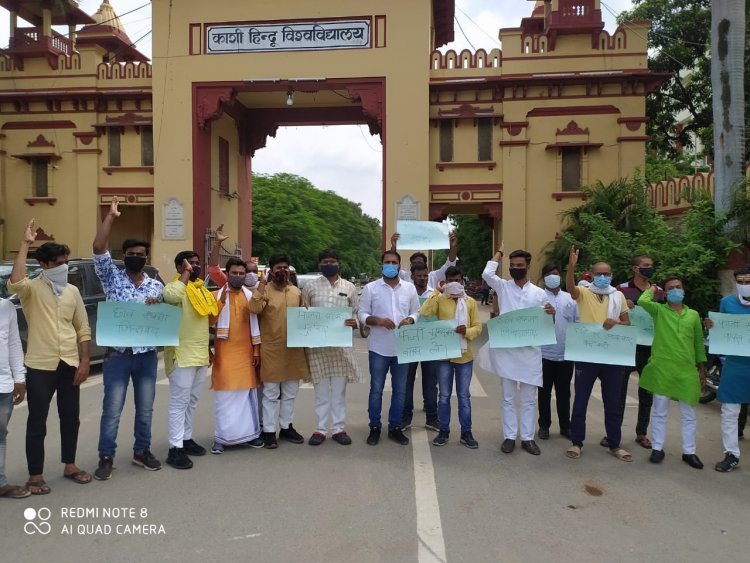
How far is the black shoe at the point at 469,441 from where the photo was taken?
5.62 metres

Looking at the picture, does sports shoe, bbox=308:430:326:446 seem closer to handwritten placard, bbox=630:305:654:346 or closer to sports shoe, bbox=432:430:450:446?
sports shoe, bbox=432:430:450:446

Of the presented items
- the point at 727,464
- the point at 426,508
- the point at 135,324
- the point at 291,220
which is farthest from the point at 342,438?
the point at 291,220

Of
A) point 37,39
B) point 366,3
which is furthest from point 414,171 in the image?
point 37,39

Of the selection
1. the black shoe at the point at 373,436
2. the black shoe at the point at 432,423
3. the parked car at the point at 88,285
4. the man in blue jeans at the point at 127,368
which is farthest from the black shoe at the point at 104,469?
the parked car at the point at 88,285

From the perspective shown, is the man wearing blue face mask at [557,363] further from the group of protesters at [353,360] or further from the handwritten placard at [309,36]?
the handwritten placard at [309,36]

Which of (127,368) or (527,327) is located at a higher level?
(527,327)

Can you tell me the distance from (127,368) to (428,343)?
2.59 meters

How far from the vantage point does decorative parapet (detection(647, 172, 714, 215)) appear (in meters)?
13.0

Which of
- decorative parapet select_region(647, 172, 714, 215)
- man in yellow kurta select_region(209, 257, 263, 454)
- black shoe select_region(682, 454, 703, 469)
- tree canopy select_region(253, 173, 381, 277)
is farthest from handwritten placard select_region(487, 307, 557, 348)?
tree canopy select_region(253, 173, 381, 277)

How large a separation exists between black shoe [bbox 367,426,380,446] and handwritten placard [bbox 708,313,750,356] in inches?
119

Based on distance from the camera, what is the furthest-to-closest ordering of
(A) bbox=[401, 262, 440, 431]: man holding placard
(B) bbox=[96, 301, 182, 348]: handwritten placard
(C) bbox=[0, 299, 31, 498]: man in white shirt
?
(A) bbox=[401, 262, 440, 431]: man holding placard
(B) bbox=[96, 301, 182, 348]: handwritten placard
(C) bbox=[0, 299, 31, 498]: man in white shirt

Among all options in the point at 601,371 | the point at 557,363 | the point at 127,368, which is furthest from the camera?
the point at 557,363

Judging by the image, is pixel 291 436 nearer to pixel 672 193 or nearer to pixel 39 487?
pixel 39 487

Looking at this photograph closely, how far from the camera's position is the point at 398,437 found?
5.80m
